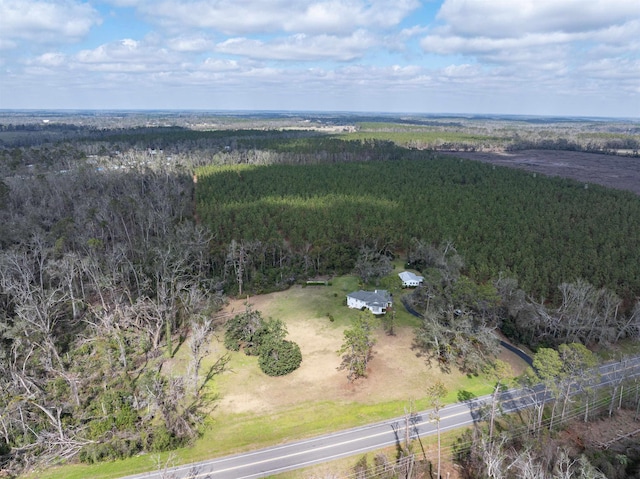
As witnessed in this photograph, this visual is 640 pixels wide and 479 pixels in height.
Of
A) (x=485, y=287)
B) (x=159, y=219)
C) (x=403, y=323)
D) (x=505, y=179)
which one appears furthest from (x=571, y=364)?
(x=505, y=179)

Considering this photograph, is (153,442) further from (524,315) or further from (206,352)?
(524,315)

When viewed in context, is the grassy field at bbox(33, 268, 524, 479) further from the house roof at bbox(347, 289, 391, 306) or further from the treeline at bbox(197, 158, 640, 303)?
the treeline at bbox(197, 158, 640, 303)

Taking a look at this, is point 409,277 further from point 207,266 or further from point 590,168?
point 590,168

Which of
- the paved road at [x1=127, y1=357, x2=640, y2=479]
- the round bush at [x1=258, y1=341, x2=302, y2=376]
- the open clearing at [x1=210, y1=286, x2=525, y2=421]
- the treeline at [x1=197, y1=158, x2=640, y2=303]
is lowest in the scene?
the open clearing at [x1=210, y1=286, x2=525, y2=421]

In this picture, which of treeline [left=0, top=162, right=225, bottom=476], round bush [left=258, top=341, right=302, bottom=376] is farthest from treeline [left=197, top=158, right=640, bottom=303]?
round bush [left=258, top=341, right=302, bottom=376]

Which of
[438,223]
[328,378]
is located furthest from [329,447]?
[438,223]

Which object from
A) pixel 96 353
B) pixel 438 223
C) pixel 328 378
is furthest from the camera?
pixel 438 223

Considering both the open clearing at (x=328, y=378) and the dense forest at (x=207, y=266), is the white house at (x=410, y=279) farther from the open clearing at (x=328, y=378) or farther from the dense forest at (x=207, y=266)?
the open clearing at (x=328, y=378)
